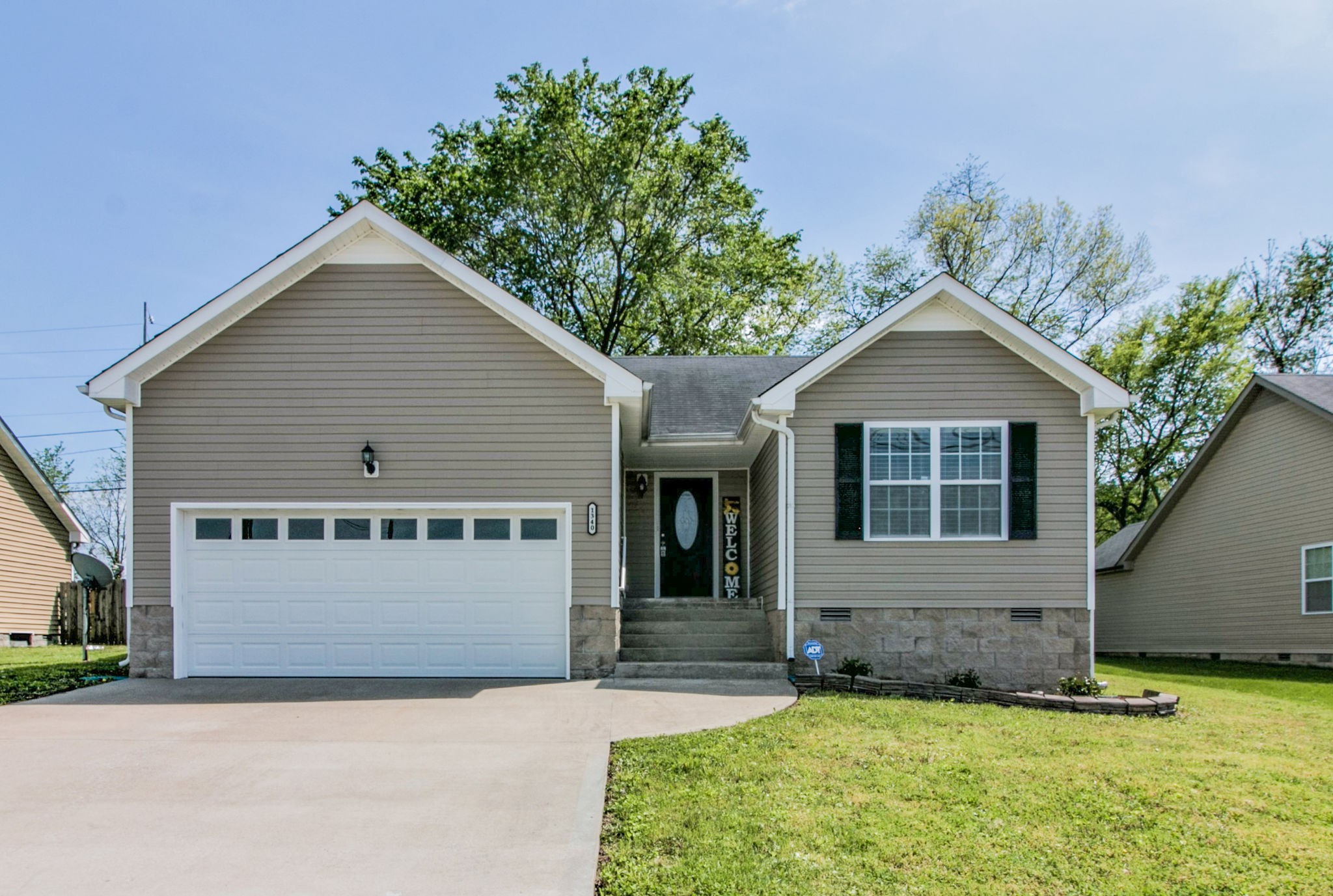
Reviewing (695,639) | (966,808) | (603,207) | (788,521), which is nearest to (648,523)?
(695,639)

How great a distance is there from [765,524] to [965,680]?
153 inches

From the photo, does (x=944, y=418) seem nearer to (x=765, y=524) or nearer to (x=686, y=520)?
(x=765, y=524)

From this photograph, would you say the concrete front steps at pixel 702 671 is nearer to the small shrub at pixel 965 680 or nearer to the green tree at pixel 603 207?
the small shrub at pixel 965 680

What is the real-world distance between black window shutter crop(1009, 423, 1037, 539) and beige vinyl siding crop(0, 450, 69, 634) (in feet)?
61.3

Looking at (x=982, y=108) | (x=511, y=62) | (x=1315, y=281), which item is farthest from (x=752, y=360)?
(x=1315, y=281)

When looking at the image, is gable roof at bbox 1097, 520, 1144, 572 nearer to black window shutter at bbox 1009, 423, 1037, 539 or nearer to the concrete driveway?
black window shutter at bbox 1009, 423, 1037, 539

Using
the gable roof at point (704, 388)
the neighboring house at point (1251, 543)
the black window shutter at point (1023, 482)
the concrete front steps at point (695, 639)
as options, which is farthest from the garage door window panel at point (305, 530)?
the neighboring house at point (1251, 543)

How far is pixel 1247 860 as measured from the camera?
557 cm

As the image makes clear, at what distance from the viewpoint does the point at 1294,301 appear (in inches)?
1251

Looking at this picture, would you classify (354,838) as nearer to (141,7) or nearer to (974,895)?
(974,895)

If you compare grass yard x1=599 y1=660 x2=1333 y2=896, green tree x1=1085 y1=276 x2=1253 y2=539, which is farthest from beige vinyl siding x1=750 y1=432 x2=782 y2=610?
green tree x1=1085 y1=276 x2=1253 y2=539

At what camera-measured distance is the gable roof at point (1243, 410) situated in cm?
1595

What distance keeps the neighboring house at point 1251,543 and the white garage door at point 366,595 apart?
12.1 meters

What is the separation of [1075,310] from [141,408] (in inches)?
1077
